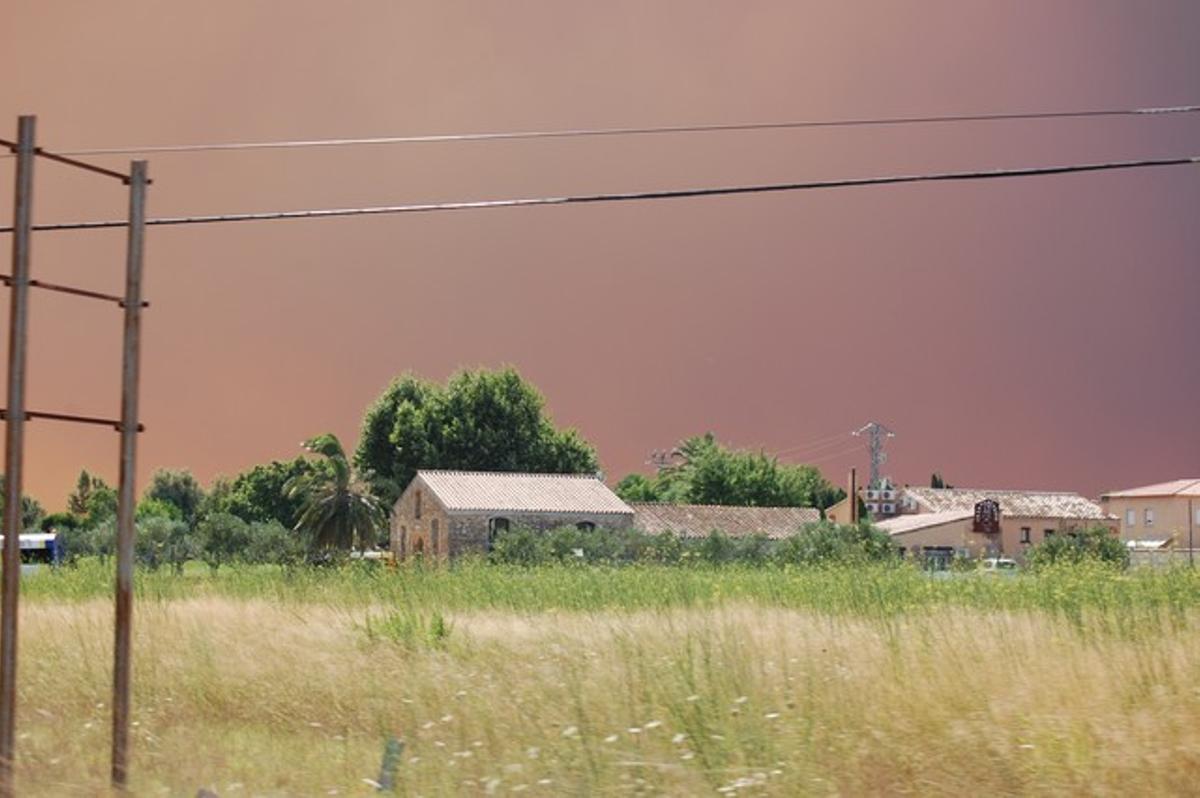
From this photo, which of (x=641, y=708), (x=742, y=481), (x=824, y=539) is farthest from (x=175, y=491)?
(x=641, y=708)

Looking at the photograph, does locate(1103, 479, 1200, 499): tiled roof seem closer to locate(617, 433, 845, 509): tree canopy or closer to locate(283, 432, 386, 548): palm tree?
locate(617, 433, 845, 509): tree canopy

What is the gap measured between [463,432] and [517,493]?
11844mm

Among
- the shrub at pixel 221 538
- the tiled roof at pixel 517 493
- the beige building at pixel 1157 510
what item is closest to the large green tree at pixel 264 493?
the shrub at pixel 221 538

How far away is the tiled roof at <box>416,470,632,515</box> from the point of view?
68.6 m

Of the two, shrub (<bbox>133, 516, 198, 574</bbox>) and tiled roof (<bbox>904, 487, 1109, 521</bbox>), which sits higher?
tiled roof (<bbox>904, 487, 1109, 521</bbox>)

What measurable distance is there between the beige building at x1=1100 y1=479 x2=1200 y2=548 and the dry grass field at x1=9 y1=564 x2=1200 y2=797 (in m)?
83.1

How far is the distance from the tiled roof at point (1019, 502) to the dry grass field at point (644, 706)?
74836mm

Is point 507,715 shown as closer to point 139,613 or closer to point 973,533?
point 139,613

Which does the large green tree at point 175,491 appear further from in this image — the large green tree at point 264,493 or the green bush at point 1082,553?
the green bush at point 1082,553

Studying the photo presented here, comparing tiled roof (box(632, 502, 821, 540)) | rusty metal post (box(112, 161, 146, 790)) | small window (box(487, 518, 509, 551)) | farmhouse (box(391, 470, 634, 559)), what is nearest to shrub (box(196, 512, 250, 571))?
farmhouse (box(391, 470, 634, 559))

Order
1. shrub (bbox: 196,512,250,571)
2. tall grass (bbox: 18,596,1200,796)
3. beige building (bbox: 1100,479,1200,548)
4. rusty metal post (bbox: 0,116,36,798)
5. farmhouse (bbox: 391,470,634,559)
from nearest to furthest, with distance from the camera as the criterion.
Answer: tall grass (bbox: 18,596,1200,796) → rusty metal post (bbox: 0,116,36,798) → farmhouse (bbox: 391,470,634,559) → shrub (bbox: 196,512,250,571) → beige building (bbox: 1100,479,1200,548)

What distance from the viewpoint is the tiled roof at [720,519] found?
79.1 m

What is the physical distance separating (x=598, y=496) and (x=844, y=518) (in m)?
31.1

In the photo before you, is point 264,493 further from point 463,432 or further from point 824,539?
point 824,539
